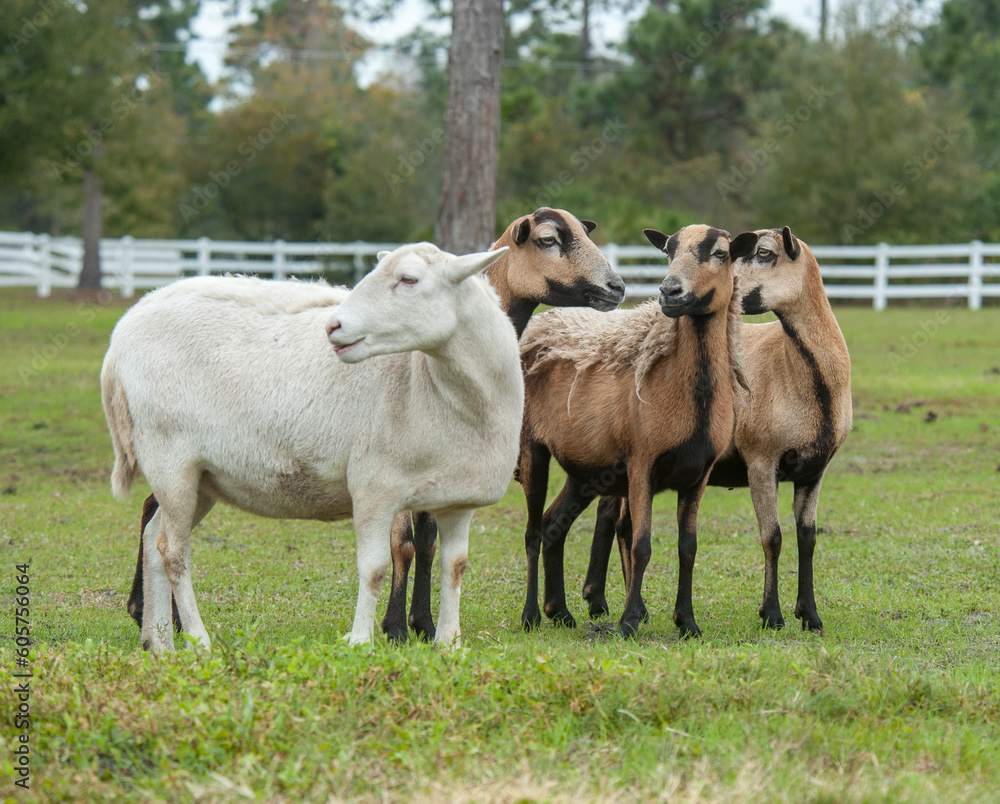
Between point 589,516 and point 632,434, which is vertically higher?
point 632,434

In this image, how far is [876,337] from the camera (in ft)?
68.1

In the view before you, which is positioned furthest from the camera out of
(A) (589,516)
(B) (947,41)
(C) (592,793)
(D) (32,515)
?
(B) (947,41)

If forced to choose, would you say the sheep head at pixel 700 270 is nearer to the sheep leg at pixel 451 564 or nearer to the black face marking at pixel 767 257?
the black face marking at pixel 767 257

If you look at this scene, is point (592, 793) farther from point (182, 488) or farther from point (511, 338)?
point (182, 488)

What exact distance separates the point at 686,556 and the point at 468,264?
2.21 metres

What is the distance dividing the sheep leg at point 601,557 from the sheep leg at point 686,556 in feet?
2.55

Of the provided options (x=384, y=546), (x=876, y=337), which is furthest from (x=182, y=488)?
(x=876, y=337)

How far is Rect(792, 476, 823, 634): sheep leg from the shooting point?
659cm

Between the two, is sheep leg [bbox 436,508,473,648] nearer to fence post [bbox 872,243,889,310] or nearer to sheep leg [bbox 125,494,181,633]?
sheep leg [bbox 125,494,181,633]

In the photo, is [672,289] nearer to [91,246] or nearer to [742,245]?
[742,245]

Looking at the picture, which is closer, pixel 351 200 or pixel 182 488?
pixel 182 488

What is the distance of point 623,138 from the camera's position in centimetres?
4050

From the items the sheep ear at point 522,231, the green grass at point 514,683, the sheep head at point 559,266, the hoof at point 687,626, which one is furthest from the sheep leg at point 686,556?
the sheep ear at point 522,231

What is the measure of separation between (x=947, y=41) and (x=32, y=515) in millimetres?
35631
